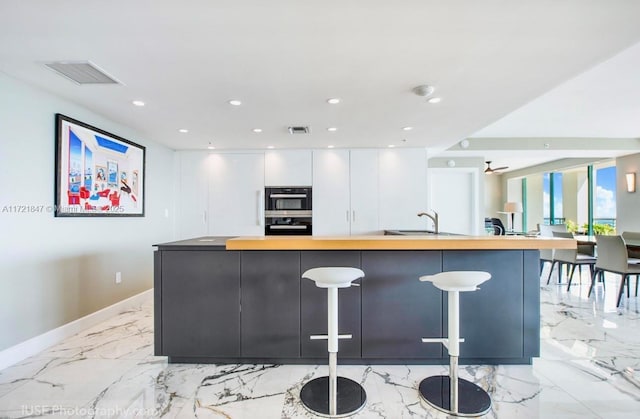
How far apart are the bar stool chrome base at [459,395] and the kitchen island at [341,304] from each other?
259 mm

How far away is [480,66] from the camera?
6.71ft

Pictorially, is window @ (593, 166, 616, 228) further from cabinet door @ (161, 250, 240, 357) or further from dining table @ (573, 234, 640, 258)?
cabinet door @ (161, 250, 240, 357)

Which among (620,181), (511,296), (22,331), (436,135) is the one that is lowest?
(22,331)

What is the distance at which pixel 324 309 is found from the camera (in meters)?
2.27

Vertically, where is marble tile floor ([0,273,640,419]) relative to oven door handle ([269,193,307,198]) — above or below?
below

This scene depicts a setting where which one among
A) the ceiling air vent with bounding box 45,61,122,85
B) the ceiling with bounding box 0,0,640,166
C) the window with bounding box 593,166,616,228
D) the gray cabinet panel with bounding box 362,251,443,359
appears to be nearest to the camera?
the ceiling with bounding box 0,0,640,166

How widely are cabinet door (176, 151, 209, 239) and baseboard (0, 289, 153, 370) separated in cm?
121

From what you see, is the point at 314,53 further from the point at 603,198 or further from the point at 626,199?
the point at 603,198

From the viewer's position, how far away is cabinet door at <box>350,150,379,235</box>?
15.1 feet

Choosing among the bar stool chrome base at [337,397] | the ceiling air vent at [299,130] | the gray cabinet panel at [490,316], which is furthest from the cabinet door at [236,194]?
the gray cabinet panel at [490,316]

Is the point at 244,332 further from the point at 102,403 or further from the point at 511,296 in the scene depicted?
the point at 511,296

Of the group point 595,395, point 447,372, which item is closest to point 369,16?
point 447,372

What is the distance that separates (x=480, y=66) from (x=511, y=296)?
5.46 ft

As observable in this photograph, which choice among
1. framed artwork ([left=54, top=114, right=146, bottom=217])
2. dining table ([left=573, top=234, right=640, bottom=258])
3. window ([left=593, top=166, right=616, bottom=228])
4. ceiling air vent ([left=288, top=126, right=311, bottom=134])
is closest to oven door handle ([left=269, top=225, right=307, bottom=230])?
ceiling air vent ([left=288, top=126, right=311, bottom=134])
